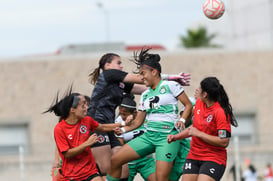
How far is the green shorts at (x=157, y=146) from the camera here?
1033cm

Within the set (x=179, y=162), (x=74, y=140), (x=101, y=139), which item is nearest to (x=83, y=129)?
(x=74, y=140)

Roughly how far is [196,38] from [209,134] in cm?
5329

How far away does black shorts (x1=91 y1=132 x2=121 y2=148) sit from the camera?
34.8 ft

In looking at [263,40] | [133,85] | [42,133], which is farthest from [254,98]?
[133,85]

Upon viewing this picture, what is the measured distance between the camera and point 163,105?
1036 cm

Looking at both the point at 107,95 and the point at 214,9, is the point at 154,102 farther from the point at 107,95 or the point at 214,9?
the point at 214,9

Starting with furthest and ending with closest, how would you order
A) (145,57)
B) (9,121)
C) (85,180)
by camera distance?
(9,121), (145,57), (85,180)

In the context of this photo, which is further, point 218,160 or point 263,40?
point 263,40

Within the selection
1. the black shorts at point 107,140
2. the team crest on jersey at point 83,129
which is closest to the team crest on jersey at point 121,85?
the black shorts at point 107,140

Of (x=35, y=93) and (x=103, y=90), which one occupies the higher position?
(x=103, y=90)

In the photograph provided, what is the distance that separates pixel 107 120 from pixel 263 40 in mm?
32667

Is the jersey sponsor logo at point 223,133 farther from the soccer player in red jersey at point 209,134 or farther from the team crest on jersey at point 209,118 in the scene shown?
the team crest on jersey at point 209,118

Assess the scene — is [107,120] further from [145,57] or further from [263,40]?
[263,40]

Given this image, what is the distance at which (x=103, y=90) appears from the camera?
10.6 metres
